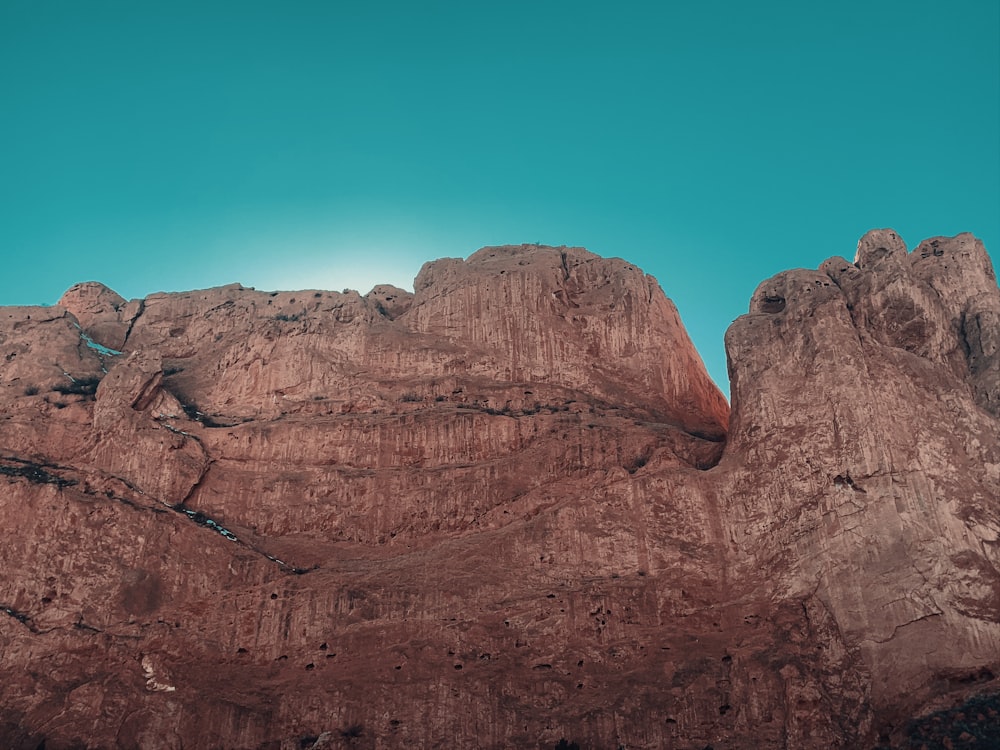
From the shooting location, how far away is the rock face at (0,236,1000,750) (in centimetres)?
3834

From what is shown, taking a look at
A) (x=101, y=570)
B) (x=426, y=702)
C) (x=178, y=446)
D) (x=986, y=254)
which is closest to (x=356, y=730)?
(x=426, y=702)

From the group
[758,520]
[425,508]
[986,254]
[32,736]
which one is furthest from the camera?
[986,254]

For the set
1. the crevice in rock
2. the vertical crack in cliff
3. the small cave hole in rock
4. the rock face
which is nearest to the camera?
the rock face

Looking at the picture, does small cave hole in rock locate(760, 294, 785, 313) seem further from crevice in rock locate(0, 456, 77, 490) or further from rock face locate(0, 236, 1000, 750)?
crevice in rock locate(0, 456, 77, 490)

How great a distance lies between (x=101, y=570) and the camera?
43000 mm

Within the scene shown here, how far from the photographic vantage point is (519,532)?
44.2 metres

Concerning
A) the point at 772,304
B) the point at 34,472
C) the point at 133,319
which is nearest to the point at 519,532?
the point at 772,304

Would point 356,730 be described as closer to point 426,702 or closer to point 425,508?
point 426,702

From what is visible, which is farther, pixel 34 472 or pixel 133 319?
pixel 133 319

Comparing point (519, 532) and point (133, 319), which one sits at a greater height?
point (133, 319)

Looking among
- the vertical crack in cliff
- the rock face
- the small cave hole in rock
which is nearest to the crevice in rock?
the rock face

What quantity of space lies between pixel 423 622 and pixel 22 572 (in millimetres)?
15648

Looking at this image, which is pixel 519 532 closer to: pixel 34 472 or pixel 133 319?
pixel 34 472

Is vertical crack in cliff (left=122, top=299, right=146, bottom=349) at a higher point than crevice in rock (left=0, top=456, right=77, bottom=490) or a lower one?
higher
